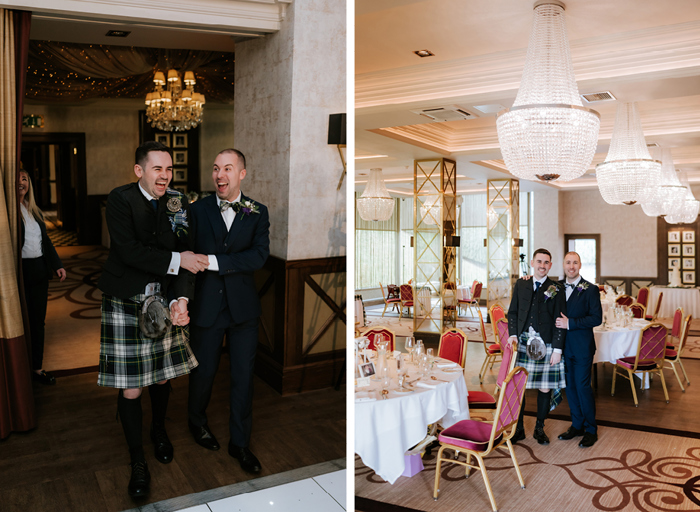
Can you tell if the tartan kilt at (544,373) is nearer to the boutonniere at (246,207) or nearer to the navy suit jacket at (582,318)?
the navy suit jacket at (582,318)

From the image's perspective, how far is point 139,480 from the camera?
109 inches

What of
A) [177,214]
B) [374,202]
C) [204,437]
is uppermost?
[374,202]

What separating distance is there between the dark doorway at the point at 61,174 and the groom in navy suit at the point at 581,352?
9386mm

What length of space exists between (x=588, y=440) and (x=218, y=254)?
3288 mm

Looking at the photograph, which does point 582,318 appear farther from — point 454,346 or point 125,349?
point 125,349

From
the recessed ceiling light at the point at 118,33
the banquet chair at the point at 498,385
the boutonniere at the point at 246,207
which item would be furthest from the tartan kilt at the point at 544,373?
the recessed ceiling light at the point at 118,33

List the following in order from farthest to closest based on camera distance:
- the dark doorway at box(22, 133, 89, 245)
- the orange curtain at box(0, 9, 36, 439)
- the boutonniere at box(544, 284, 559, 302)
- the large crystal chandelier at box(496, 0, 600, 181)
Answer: the dark doorway at box(22, 133, 89, 245) → the boutonniere at box(544, 284, 559, 302) → the large crystal chandelier at box(496, 0, 600, 181) → the orange curtain at box(0, 9, 36, 439)

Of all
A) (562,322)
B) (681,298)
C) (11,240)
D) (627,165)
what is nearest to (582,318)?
(562,322)

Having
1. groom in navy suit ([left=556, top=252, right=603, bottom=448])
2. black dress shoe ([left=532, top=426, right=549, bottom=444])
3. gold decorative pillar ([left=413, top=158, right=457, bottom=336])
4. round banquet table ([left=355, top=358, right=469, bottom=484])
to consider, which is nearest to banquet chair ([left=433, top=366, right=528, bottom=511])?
round banquet table ([left=355, top=358, right=469, bottom=484])

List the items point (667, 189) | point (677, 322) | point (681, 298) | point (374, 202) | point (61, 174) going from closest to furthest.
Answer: point (677, 322)
point (374, 202)
point (667, 189)
point (61, 174)
point (681, 298)

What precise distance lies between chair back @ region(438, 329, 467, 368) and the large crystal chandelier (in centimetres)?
144

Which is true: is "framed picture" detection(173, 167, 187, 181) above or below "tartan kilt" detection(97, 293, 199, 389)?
above

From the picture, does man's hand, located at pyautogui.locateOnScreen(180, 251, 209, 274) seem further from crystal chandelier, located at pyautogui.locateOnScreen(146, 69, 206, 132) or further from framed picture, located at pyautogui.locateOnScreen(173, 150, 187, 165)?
framed picture, located at pyautogui.locateOnScreen(173, 150, 187, 165)

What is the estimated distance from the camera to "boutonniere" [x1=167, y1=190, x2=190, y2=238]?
→ 2947mm
